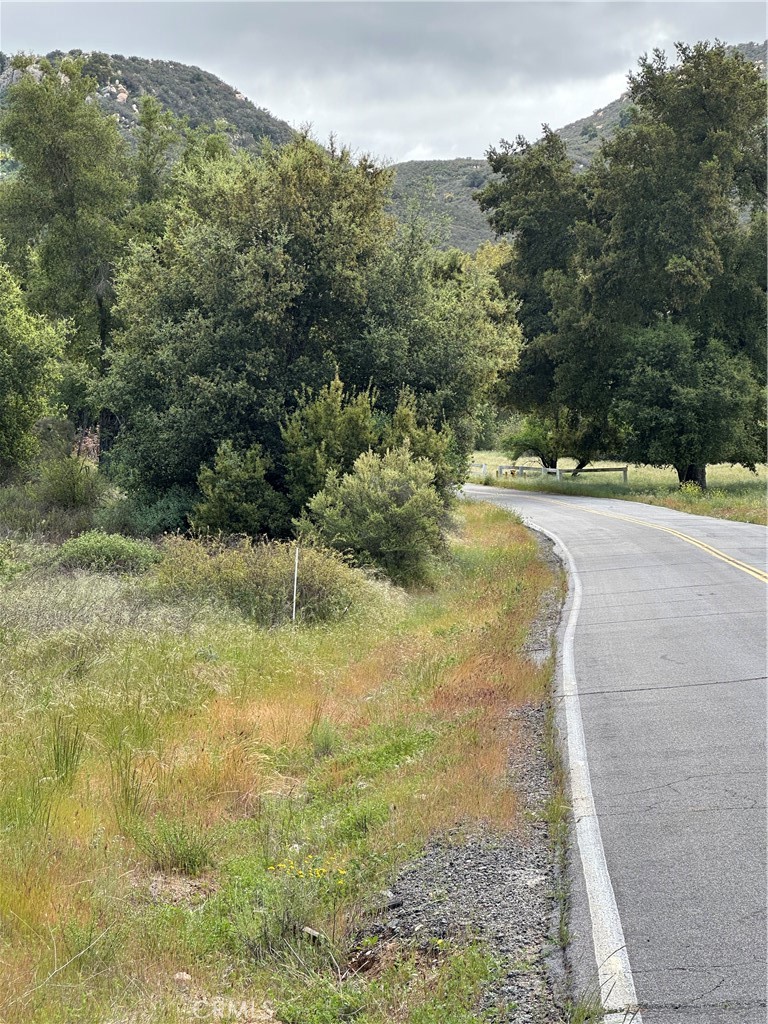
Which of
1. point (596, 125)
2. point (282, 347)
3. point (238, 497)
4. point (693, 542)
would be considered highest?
point (596, 125)

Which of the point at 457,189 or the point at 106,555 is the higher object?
the point at 457,189

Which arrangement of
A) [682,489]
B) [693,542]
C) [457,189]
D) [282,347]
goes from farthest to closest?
[457,189] < [682,489] < [282,347] < [693,542]

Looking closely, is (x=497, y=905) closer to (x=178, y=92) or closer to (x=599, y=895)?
(x=599, y=895)

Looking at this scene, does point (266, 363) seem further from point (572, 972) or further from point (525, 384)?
point (525, 384)

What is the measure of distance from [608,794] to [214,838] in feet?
9.66

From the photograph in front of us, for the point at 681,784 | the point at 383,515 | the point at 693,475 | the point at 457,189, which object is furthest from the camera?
the point at 457,189

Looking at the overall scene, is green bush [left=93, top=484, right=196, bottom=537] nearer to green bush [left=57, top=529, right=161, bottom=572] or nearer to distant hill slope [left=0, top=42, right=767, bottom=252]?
green bush [left=57, top=529, right=161, bottom=572]

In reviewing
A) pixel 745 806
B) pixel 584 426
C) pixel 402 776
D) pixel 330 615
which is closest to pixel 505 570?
pixel 330 615

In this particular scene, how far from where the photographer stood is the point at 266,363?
23.8m

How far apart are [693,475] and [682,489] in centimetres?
332

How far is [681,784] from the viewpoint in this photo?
283 inches

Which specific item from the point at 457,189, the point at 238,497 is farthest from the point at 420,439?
the point at 457,189

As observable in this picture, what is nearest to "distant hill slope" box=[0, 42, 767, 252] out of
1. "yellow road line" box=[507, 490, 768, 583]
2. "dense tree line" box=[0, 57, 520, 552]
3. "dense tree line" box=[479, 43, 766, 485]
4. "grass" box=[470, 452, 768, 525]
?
"grass" box=[470, 452, 768, 525]

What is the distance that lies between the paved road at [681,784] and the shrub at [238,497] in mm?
8648
